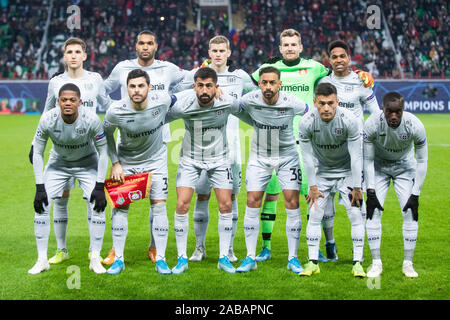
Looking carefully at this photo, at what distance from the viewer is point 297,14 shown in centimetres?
3503

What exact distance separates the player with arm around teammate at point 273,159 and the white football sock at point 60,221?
2246 mm

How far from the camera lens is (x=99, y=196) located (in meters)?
6.61

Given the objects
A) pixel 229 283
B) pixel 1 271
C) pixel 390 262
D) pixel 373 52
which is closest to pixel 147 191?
pixel 229 283

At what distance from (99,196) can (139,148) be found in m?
0.71

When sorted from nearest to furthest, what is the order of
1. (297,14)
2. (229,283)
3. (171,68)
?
(229,283)
(171,68)
(297,14)

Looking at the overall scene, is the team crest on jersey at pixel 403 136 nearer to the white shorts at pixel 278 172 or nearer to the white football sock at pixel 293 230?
the white shorts at pixel 278 172

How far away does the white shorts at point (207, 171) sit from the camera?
688 cm

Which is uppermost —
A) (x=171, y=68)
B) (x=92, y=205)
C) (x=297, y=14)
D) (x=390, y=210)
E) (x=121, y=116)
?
(x=297, y=14)

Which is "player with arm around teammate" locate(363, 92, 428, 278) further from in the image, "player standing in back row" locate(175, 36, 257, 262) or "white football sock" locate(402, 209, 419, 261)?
"player standing in back row" locate(175, 36, 257, 262)

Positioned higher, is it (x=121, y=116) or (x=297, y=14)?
(x=297, y=14)

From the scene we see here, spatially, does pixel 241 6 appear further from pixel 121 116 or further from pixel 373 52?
pixel 121 116

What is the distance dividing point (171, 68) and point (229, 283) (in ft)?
10.1

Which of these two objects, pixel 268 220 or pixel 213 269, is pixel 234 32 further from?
pixel 213 269

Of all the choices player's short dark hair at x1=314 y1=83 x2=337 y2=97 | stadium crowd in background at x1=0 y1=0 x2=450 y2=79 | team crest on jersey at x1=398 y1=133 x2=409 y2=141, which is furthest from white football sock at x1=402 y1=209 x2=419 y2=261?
stadium crowd in background at x1=0 y1=0 x2=450 y2=79
